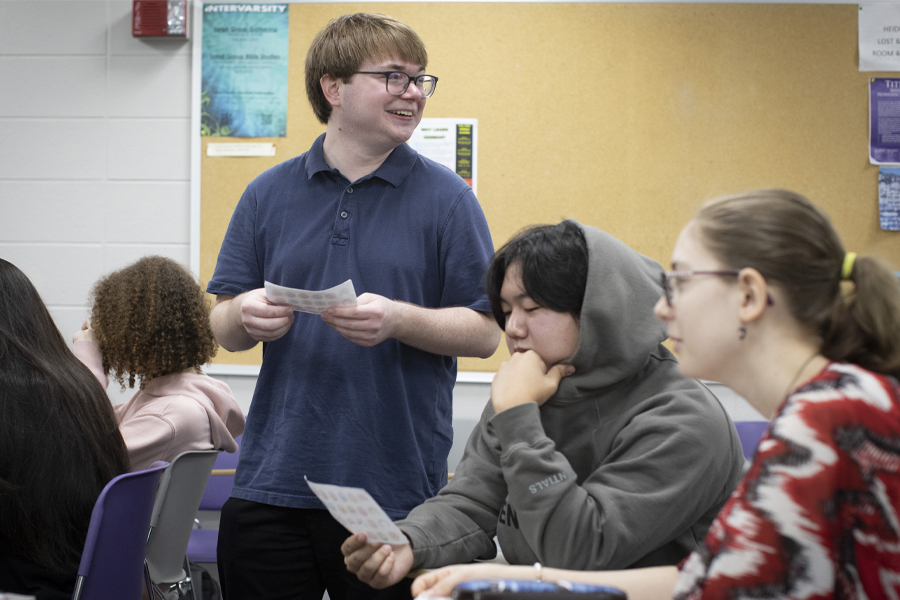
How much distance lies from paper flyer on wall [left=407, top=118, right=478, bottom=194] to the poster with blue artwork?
162 centimetres

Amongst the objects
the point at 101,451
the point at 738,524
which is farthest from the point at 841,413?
the point at 101,451

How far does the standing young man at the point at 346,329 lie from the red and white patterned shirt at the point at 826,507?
0.76 metres

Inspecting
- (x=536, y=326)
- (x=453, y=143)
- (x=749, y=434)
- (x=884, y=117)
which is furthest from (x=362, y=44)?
(x=884, y=117)

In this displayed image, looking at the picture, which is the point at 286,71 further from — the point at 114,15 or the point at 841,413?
the point at 841,413

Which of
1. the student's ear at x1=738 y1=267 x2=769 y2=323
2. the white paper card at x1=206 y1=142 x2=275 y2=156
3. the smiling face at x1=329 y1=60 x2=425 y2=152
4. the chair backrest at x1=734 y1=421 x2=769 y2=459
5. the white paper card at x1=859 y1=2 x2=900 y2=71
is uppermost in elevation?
the white paper card at x1=859 y1=2 x2=900 y2=71

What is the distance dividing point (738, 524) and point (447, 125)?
250cm

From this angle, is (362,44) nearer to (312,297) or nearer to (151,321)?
(312,297)

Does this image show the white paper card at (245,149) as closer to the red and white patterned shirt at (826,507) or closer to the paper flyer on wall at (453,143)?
the paper flyer on wall at (453,143)

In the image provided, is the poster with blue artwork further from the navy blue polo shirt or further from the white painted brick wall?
the white painted brick wall

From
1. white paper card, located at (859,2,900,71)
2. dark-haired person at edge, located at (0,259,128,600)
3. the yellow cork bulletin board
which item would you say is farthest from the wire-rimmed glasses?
white paper card, located at (859,2,900,71)

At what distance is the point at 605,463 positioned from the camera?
1176mm

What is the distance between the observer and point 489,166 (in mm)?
3045

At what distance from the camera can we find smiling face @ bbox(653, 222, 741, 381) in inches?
35.2

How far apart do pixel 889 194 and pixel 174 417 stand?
2.78 metres
